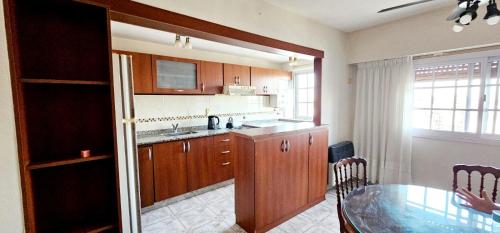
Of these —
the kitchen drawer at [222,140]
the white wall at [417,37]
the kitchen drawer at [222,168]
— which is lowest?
the kitchen drawer at [222,168]

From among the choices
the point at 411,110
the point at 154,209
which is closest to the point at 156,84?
the point at 154,209

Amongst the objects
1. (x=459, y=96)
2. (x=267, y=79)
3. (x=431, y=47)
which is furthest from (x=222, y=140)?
(x=459, y=96)

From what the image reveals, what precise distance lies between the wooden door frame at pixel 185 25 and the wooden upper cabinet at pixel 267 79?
64.5 inches

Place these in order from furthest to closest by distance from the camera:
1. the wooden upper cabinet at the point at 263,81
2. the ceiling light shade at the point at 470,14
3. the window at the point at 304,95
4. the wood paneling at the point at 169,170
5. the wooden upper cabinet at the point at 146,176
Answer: the window at the point at 304,95, the wooden upper cabinet at the point at 263,81, the wood paneling at the point at 169,170, the wooden upper cabinet at the point at 146,176, the ceiling light shade at the point at 470,14

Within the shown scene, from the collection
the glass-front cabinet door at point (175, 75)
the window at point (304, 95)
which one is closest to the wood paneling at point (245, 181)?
the glass-front cabinet door at point (175, 75)

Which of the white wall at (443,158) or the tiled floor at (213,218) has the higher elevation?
the white wall at (443,158)

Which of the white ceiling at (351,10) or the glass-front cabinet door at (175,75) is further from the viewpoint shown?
the glass-front cabinet door at (175,75)

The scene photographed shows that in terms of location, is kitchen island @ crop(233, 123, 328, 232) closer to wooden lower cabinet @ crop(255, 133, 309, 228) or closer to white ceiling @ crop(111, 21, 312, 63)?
wooden lower cabinet @ crop(255, 133, 309, 228)

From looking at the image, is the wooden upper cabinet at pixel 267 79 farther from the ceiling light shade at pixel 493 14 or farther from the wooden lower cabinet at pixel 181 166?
the ceiling light shade at pixel 493 14

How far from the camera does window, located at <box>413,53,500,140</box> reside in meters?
2.44

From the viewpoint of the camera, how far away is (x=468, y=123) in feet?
8.52

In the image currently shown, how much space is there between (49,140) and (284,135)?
1.85 meters

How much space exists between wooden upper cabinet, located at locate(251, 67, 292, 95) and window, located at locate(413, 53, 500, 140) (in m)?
2.37

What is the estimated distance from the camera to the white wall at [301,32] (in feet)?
6.00
